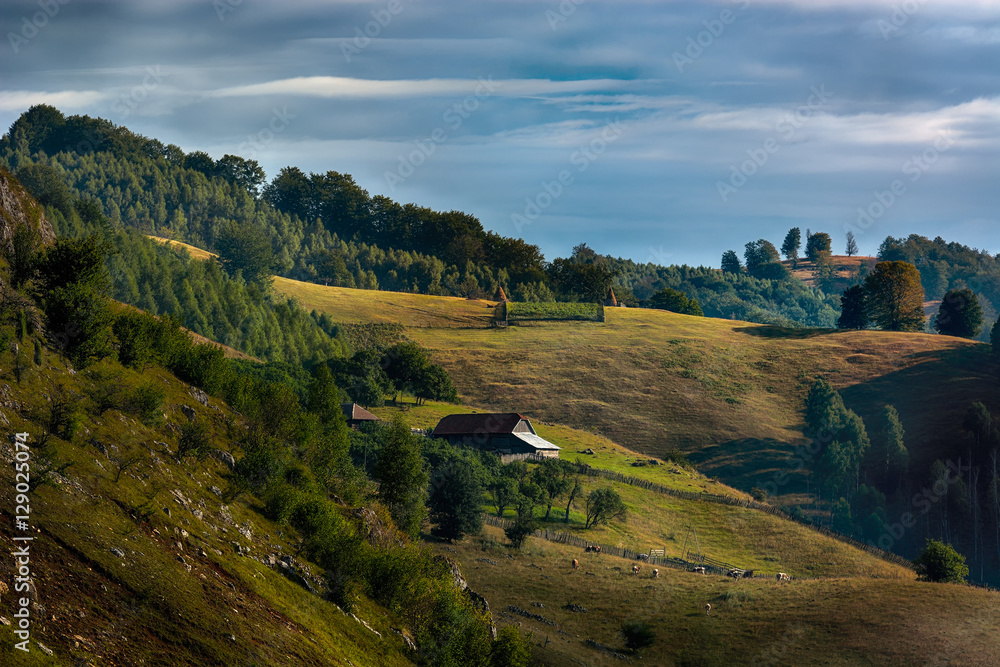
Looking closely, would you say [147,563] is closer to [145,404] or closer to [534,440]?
[145,404]

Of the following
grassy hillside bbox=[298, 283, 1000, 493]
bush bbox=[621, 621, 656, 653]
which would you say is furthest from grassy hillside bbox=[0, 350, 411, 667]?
grassy hillside bbox=[298, 283, 1000, 493]

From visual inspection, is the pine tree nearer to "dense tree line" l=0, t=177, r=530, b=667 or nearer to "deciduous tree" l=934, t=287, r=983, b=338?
"dense tree line" l=0, t=177, r=530, b=667

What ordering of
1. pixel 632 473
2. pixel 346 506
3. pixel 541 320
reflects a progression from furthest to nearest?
pixel 541 320 → pixel 632 473 → pixel 346 506

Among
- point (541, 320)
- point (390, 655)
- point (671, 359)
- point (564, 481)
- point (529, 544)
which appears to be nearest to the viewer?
point (390, 655)

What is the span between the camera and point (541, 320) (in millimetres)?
152125

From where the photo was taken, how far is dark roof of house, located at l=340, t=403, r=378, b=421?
287ft

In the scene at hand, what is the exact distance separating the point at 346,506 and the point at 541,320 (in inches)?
4394

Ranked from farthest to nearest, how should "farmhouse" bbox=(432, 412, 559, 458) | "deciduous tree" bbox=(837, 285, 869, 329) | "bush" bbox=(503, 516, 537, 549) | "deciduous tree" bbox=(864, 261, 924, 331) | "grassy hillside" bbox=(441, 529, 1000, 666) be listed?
1. "deciduous tree" bbox=(837, 285, 869, 329)
2. "deciduous tree" bbox=(864, 261, 924, 331)
3. "farmhouse" bbox=(432, 412, 559, 458)
4. "bush" bbox=(503, 516, 537, 549)
5. "grassy hillside" bbox=(441, 529, 1000, 666)

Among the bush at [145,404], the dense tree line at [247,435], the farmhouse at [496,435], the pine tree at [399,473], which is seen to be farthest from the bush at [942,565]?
the bush at [145,404]

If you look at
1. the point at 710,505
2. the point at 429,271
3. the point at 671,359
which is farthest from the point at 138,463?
the point at 429,271

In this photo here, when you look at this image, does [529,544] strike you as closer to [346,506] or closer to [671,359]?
[346,506]

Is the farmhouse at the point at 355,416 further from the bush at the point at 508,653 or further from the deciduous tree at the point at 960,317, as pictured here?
the deciduous tree at the point at 960,317

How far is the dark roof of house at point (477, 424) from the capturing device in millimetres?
93625

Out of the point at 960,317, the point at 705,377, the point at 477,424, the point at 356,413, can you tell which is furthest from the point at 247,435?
the point at 960,317
